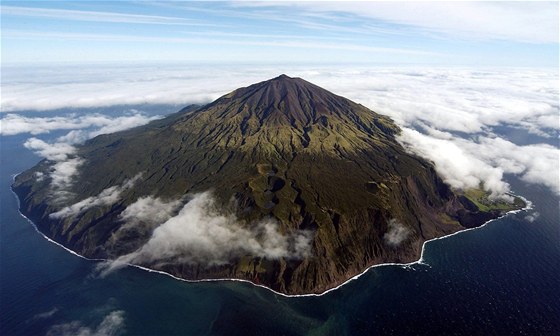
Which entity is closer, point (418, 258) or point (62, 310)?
point (62, 310)

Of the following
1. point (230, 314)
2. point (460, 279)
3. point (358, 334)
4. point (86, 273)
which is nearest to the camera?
point (358, 334)

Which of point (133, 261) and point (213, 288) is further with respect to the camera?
point (133, 261)

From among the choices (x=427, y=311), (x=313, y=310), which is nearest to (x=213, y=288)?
(x=313, y=310)

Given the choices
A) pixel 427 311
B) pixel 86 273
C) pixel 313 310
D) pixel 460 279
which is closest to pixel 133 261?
pixel 86 273

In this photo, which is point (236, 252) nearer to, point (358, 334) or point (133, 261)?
point (133, 261)

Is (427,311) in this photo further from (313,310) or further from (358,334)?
(313,310)

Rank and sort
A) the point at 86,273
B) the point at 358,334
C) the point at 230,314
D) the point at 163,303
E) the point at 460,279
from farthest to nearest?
the point at 86,273
the point at 460,279
the point at 163,303
the point at 230,314
the point at 358,334
